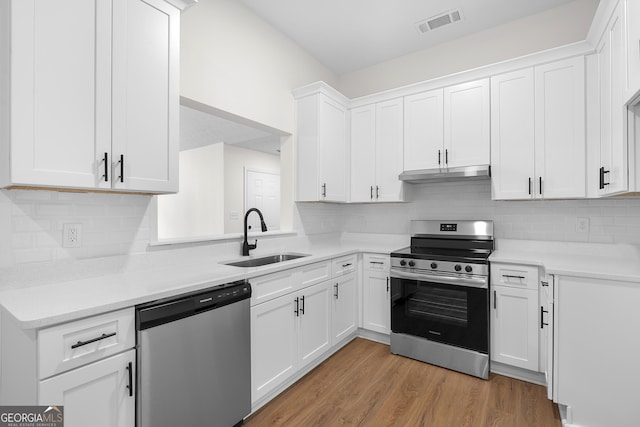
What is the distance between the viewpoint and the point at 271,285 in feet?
6.86

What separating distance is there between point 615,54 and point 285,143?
103 inches

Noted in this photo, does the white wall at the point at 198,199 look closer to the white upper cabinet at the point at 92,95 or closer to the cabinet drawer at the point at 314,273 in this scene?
the cabinet drawer at the point at 314,273

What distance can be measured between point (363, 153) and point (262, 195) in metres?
3.72

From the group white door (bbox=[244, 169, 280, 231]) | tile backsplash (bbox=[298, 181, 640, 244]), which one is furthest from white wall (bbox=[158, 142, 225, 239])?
tile backsplash (bbox=[298, 181, 640, 244])

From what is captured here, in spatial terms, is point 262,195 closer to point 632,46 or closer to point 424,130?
point 424,130

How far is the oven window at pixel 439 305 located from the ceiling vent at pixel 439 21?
2465mm

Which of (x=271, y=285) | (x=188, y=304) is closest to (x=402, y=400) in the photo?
(x=271, y=285)

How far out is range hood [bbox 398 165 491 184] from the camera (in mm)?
2701

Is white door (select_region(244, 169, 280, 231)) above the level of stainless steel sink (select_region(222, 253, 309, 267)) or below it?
above

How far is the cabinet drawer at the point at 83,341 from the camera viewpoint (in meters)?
1.14

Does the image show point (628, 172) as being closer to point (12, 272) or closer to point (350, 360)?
point (350, 360)

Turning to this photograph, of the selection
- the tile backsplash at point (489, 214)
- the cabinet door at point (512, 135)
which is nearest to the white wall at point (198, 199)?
the tile backsplash at point (489, 214)

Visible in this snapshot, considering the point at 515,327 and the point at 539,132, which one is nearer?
the point at 515,327

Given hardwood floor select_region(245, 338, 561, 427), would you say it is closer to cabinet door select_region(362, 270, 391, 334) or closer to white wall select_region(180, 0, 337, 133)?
cabinet door select_region(362, 270, 391, 334)
